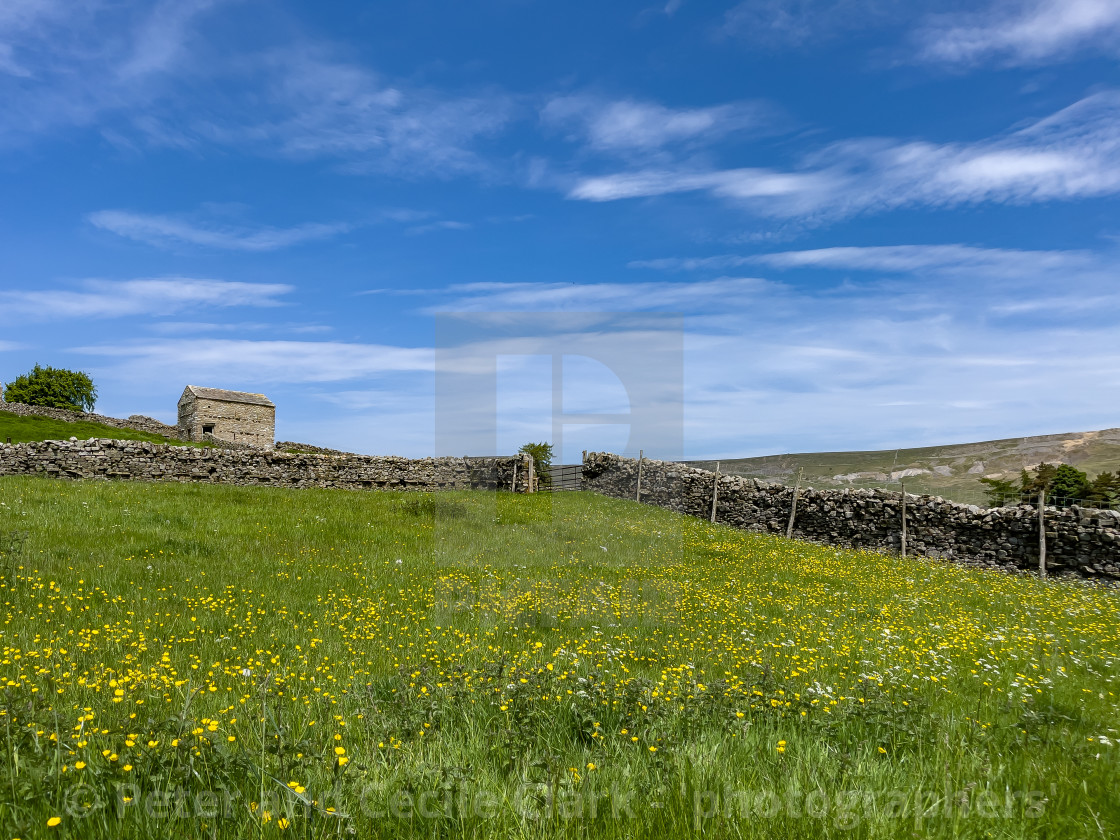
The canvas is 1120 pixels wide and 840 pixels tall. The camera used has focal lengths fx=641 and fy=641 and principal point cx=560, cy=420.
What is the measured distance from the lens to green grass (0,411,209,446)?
35906mm

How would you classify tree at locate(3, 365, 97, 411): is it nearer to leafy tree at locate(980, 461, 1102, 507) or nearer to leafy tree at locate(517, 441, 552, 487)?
leafy tree at locate(517, 441, 552, 487)

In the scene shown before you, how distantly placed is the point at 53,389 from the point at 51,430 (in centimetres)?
3797

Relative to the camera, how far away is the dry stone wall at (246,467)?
23.9 m

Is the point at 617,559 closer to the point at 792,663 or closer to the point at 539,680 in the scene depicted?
the point at 792,663

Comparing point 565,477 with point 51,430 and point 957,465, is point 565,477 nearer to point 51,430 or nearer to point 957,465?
point 957,465

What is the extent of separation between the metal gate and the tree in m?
58.0

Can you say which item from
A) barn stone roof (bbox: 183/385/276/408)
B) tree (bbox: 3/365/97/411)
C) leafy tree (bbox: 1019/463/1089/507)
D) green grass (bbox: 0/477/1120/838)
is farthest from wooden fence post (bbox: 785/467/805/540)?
tree (bbox: 3/365/97/411)

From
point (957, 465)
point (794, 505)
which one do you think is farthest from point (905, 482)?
point (957, 465)

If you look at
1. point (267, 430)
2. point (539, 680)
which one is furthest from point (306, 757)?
point (267, 430)

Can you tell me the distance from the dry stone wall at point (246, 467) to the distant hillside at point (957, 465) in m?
11.8

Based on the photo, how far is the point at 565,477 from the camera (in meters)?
35.8

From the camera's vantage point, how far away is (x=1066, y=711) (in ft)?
19.9

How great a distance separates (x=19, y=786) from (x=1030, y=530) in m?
23.4

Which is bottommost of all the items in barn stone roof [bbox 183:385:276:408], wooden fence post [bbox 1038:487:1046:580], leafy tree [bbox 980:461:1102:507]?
wooden fence post [bbox 1038:487:1046:580]
